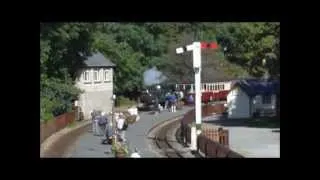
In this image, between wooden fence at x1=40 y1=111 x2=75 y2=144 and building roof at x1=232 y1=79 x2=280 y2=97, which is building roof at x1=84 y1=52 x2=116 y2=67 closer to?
wooden fence at x1=40 y1=111 x2=75 y2=144

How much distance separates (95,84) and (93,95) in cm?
12

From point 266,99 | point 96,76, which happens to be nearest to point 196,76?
point 266,99

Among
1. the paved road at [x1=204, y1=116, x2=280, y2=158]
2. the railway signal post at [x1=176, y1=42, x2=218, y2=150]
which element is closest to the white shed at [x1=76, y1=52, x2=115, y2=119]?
the railway signal post at [x1=176, y1=42, x2=218, y2=150]

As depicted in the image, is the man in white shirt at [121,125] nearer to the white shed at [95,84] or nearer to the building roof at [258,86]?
the white shed at [95,84]

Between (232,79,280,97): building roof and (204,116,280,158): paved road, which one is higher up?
(232,79,280,97): building roof

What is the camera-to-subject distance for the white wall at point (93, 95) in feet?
28.5

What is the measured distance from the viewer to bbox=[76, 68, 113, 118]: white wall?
8.67 m
